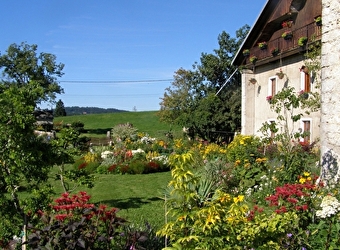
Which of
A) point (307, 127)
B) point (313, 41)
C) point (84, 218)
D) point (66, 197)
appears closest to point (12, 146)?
point (66, 197)

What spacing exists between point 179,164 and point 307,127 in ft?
49.2

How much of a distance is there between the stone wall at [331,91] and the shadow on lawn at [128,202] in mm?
4815

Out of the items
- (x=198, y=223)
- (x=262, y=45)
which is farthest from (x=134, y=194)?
(x=262, y=45)

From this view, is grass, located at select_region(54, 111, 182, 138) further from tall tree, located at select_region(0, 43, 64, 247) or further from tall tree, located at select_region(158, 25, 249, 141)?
tall tree, located at select_region(0, 43, 64, 247)

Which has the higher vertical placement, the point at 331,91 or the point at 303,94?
the point at 303,94

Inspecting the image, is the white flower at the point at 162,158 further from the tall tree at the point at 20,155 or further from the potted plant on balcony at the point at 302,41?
the tall tree at the point at 20,155

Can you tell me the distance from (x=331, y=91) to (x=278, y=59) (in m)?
13.0

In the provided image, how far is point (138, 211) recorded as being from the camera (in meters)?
8.51

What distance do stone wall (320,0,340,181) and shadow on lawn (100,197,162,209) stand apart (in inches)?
190

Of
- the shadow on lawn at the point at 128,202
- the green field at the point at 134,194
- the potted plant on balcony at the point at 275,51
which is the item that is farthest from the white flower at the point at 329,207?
the potted plant on balcony at the point at 275,51

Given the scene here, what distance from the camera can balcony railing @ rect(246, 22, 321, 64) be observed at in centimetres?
1505

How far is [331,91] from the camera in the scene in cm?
619

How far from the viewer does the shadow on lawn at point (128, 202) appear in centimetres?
921

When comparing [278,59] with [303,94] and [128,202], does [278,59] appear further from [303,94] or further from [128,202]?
[128,202]
